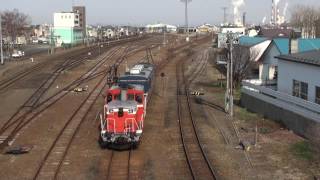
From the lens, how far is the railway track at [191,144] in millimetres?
20625

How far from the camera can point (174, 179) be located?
782 inches

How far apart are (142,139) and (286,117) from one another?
28.9 ft

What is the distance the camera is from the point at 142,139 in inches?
1053

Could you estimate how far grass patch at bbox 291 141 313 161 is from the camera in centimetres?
2305

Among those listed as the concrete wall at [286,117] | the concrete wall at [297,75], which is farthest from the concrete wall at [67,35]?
the concrete wall at [297,75]

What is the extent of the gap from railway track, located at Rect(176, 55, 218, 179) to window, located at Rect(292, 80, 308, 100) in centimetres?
669

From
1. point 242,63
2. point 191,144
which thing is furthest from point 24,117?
point 242,63

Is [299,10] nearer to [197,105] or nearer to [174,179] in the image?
[197,105]

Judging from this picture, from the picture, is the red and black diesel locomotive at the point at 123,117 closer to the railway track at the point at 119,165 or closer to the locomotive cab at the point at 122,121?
the locomotive cab at the point at 122,121

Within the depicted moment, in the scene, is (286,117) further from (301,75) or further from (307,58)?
(307,58)

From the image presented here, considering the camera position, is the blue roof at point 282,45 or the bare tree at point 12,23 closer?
the blue roof at point 282,45

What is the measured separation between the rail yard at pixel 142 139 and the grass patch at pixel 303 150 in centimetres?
48

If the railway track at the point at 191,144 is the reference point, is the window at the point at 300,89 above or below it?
above

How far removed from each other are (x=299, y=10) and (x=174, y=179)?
123 meters
